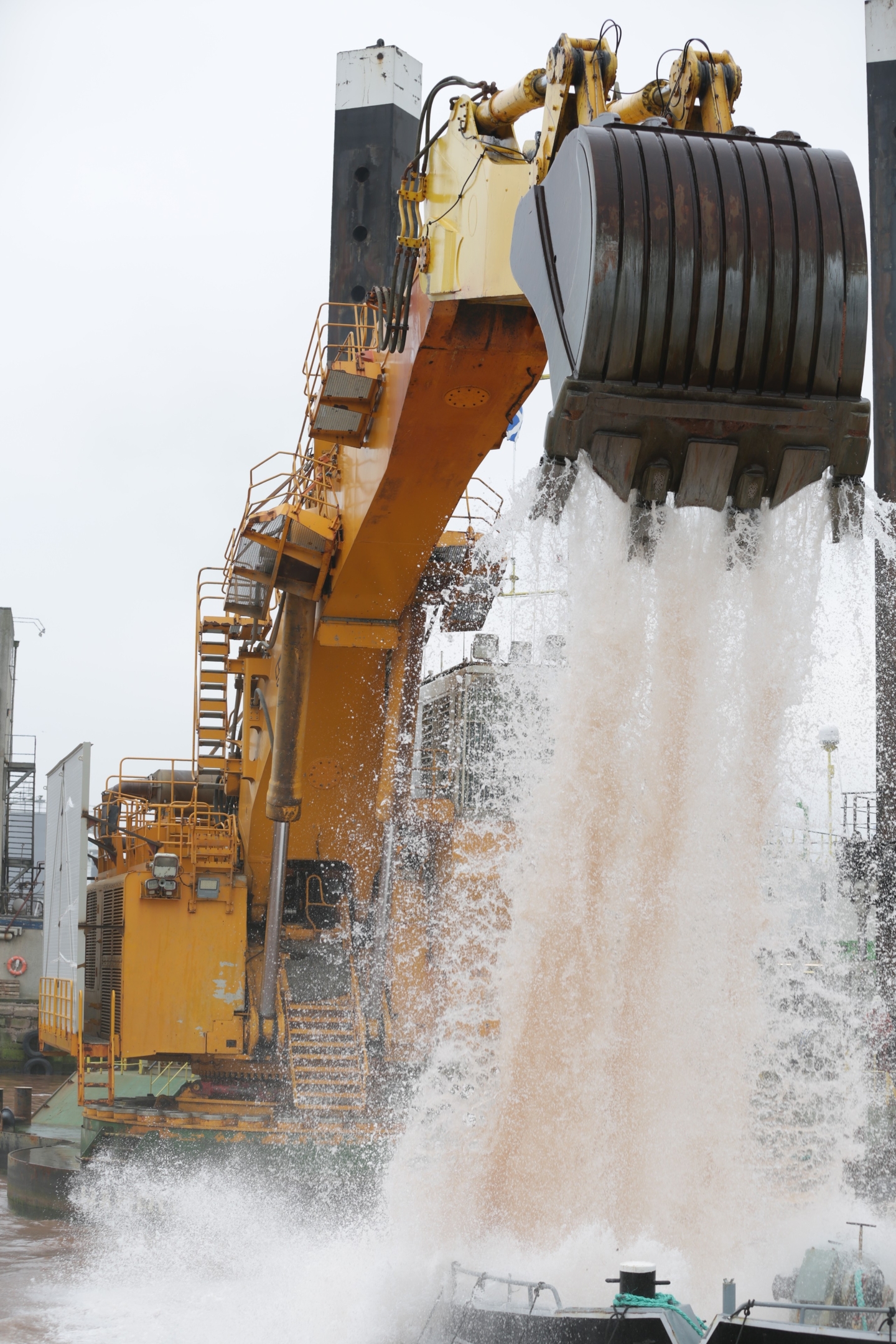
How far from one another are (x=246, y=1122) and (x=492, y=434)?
6146 mm

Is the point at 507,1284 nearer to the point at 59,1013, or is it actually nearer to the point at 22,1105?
the point at 59,1013

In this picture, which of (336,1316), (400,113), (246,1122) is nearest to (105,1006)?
(246,1122)

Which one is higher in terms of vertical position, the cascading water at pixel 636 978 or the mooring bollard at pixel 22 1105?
the cascading water at pixel 636 978

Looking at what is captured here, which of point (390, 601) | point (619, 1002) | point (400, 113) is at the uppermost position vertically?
point (400, 113)

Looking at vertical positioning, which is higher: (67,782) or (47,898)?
(67,782)

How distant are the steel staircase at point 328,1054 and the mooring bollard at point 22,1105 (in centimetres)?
485

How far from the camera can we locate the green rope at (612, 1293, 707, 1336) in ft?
19.7

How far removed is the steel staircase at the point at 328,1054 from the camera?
476 inches

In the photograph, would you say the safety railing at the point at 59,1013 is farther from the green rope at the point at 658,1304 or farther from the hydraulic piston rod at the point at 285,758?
the green rope at the point at 658,1304

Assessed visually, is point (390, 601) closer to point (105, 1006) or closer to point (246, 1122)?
point (246, 1122)

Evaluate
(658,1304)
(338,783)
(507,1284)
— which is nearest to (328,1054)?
(338,783)

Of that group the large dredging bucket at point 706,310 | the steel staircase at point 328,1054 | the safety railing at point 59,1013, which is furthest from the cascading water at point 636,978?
the safety railing at point 59,1013

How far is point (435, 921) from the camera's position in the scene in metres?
13.4

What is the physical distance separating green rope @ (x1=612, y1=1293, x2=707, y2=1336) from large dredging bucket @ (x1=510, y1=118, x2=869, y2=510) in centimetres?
345
